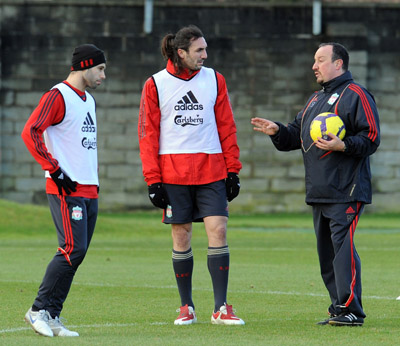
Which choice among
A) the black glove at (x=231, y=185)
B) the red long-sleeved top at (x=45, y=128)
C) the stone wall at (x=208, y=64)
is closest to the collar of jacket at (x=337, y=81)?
the black glove at (x=231, y=185)

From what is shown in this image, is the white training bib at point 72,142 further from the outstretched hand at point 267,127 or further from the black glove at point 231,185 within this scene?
the outstretched hand at point 267,127

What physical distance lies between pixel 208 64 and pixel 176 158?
15.0 metres

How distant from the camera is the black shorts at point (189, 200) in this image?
8367mm

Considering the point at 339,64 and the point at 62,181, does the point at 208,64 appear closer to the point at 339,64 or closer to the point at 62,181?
the point at 339,64

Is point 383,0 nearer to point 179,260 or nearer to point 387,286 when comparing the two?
point 387,286

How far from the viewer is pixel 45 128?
25.4 feet

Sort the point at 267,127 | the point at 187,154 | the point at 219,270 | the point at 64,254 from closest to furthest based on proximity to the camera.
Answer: the point at 64,254
the point at 219,270
the point at 187,154
the point at 267,127

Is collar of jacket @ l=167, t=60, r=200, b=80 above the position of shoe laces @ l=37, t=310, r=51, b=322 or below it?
above

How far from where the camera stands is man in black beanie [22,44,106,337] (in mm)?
7660

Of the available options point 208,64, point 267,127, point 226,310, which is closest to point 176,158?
point 267,127

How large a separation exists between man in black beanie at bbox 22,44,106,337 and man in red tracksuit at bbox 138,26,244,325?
0.60 metres

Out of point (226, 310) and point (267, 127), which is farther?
point (267, 127)

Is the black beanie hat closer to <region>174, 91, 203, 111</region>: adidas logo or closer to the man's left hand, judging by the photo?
<region>174, 91, 203, 111</region>: adidas logo

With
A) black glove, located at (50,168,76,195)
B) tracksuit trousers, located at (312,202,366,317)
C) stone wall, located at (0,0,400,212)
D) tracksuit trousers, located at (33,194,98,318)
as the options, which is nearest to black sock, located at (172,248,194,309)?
tracksuit trousers, located at (33,194,98,318)
